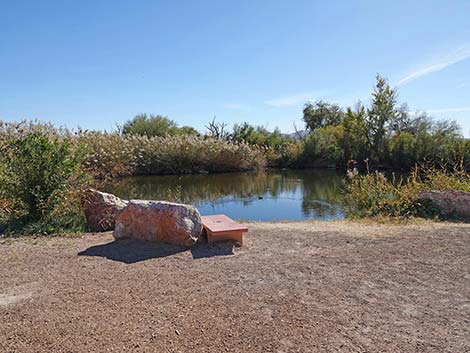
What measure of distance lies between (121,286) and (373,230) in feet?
11.9

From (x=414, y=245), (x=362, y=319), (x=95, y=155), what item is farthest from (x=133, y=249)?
(x=95, y=155)

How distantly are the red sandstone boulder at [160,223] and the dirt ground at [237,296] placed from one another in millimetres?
137

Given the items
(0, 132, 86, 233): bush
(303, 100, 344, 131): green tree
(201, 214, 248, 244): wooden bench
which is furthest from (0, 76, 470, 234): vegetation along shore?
(303, 100, 344, 131): green tree

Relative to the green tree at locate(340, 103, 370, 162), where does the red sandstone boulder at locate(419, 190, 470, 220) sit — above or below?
below

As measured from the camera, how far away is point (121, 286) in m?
2.90

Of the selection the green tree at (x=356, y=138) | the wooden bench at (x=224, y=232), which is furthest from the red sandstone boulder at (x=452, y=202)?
the green tree at (x=356, y=138)

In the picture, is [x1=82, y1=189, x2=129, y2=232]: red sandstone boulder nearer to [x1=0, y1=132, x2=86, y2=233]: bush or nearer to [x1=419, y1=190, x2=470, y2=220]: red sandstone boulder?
[x1=0, y1=132, x2=86, y2=233]: bush

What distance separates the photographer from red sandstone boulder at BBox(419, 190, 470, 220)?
6074mm

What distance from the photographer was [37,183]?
199 inches

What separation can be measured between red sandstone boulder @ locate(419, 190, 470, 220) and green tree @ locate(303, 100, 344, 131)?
3313cm

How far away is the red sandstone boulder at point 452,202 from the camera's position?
239 inches

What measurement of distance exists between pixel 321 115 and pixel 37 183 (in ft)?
122

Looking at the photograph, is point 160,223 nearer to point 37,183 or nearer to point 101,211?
point 101,211

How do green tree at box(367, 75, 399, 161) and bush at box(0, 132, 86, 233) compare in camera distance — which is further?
green tree at box(367, 75, 399, 161)
